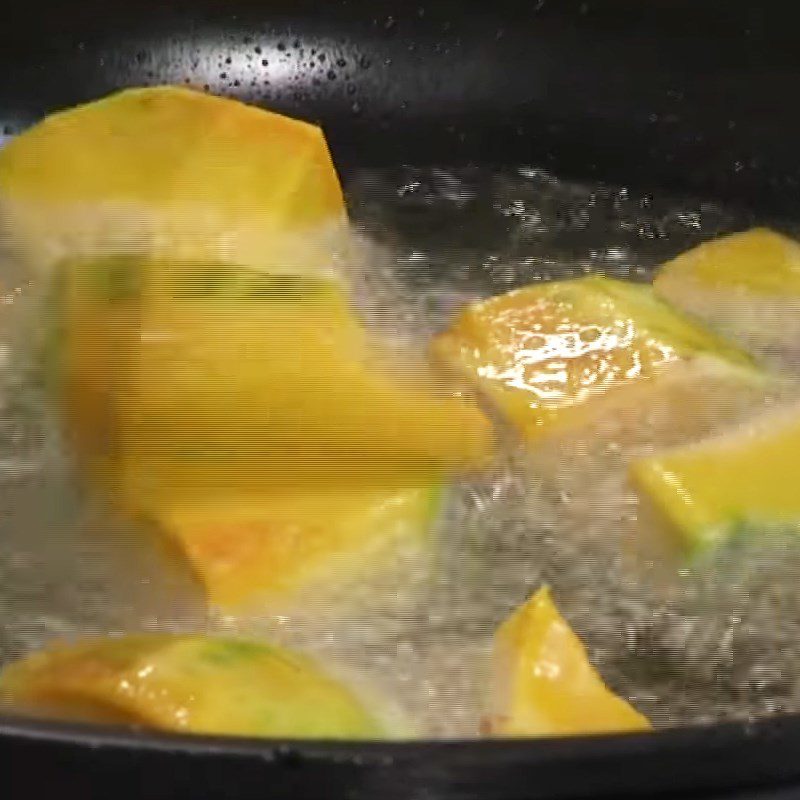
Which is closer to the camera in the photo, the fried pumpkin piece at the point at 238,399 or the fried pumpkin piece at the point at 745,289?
the fried pumpkin piece at the point at 238,399

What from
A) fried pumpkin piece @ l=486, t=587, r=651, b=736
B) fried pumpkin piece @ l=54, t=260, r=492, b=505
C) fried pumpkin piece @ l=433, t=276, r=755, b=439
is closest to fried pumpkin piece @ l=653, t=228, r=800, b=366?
fried pumpkin piece @ l=433, t=276, r=755, b=439

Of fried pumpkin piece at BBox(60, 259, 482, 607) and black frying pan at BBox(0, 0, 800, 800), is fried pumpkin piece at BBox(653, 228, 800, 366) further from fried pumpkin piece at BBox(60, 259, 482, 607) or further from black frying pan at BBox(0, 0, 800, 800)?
fried pumpkin piece at BBox(60, 259, 482, 607)

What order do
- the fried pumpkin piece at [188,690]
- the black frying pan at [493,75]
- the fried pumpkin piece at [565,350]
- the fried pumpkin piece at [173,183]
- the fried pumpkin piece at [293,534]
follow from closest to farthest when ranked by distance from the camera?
1. the fried pumpkin piece at [188,690]
2. the fried pumpkin piece at [293,534]
3. the fried pumpkin piece at [565,350]
4. the fried pumpkin piece at [173,183]
5. the black frying pan at [493,75]

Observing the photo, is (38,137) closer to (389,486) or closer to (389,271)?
(389,271)

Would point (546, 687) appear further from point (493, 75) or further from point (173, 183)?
point (493, 75)

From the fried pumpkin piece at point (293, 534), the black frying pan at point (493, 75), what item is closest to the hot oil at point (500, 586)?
the fried pumpkin piece at point (293, 534)

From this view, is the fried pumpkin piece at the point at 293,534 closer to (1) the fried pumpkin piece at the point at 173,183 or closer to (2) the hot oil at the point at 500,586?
(2) the hot oil at the point at 500,586

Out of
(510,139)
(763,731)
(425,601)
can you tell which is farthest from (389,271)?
(763,731)
